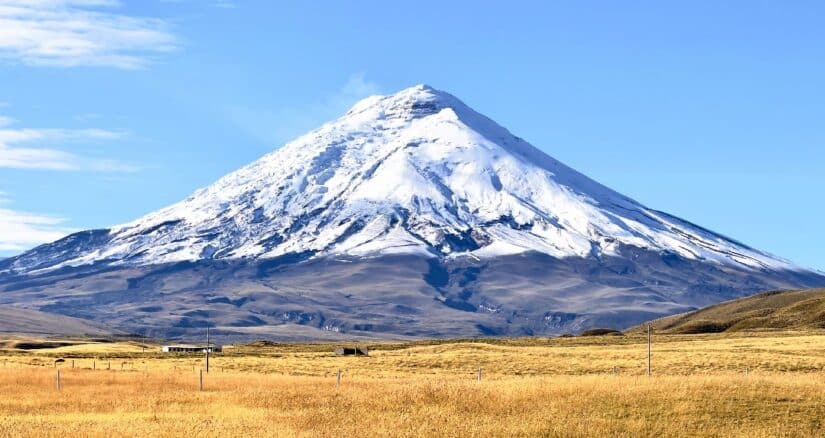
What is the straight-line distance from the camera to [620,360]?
91938 mm

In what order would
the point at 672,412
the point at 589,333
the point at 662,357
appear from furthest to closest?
the point at 589,333 < the point at 662,357 < the point at 672,412

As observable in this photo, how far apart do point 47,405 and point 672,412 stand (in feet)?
77.1

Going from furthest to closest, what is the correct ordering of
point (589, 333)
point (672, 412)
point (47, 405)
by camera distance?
point (589, 333) < point (47, 405) < point (672, 412)

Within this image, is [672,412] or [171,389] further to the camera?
[171,389]

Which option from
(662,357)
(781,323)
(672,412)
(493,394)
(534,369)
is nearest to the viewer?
(672,412)

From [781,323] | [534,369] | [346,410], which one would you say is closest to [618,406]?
[346,410]

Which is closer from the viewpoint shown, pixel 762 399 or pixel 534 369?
pixel 762 399

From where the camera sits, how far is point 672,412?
137 ft

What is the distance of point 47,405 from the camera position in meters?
48.9

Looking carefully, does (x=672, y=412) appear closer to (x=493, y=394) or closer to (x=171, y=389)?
(x=493, y=394)

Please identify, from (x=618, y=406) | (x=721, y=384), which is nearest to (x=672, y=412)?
(x=618, y=406)

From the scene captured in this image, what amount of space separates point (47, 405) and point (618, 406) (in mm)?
21707

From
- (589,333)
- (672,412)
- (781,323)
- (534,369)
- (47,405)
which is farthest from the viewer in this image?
(589,333)

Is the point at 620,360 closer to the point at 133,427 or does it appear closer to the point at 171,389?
the point at 171,389
